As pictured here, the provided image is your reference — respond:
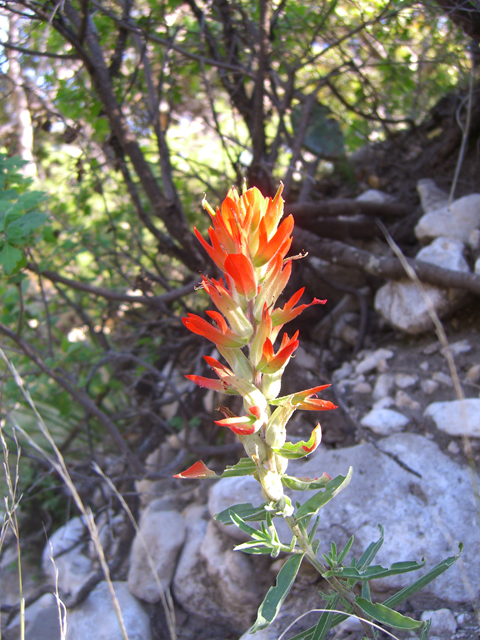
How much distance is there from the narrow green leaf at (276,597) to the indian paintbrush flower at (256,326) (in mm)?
187

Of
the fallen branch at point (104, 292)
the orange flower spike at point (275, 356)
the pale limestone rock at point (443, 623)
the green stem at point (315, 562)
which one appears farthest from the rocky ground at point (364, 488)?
the fallen branch at point (104, 292)

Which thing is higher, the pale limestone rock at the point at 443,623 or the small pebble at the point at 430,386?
the small pebble at the point at 430,386

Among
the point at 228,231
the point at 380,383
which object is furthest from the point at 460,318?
the point at 228,231

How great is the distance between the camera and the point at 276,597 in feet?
3.80

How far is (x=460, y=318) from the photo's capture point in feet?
8.14

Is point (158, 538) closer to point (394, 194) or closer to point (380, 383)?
point (380, 383)

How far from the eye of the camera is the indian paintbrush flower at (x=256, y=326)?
114 centimetres

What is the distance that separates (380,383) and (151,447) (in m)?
1.41

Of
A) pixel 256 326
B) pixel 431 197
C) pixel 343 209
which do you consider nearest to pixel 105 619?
pixel 256 326

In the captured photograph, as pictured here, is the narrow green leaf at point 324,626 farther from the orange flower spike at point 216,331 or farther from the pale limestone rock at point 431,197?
the pale limestone rock at point 431,197

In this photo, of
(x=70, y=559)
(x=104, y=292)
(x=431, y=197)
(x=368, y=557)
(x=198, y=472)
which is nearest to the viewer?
(x=198, y=472)

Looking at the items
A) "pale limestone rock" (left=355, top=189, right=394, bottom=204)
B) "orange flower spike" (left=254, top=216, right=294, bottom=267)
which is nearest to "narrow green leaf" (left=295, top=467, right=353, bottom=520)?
"orange flower spike" (left=254, top=216, right=294, bottom=267)

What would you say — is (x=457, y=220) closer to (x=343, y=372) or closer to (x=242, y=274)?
(x=343, y=372)

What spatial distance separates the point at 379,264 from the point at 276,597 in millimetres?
1813
